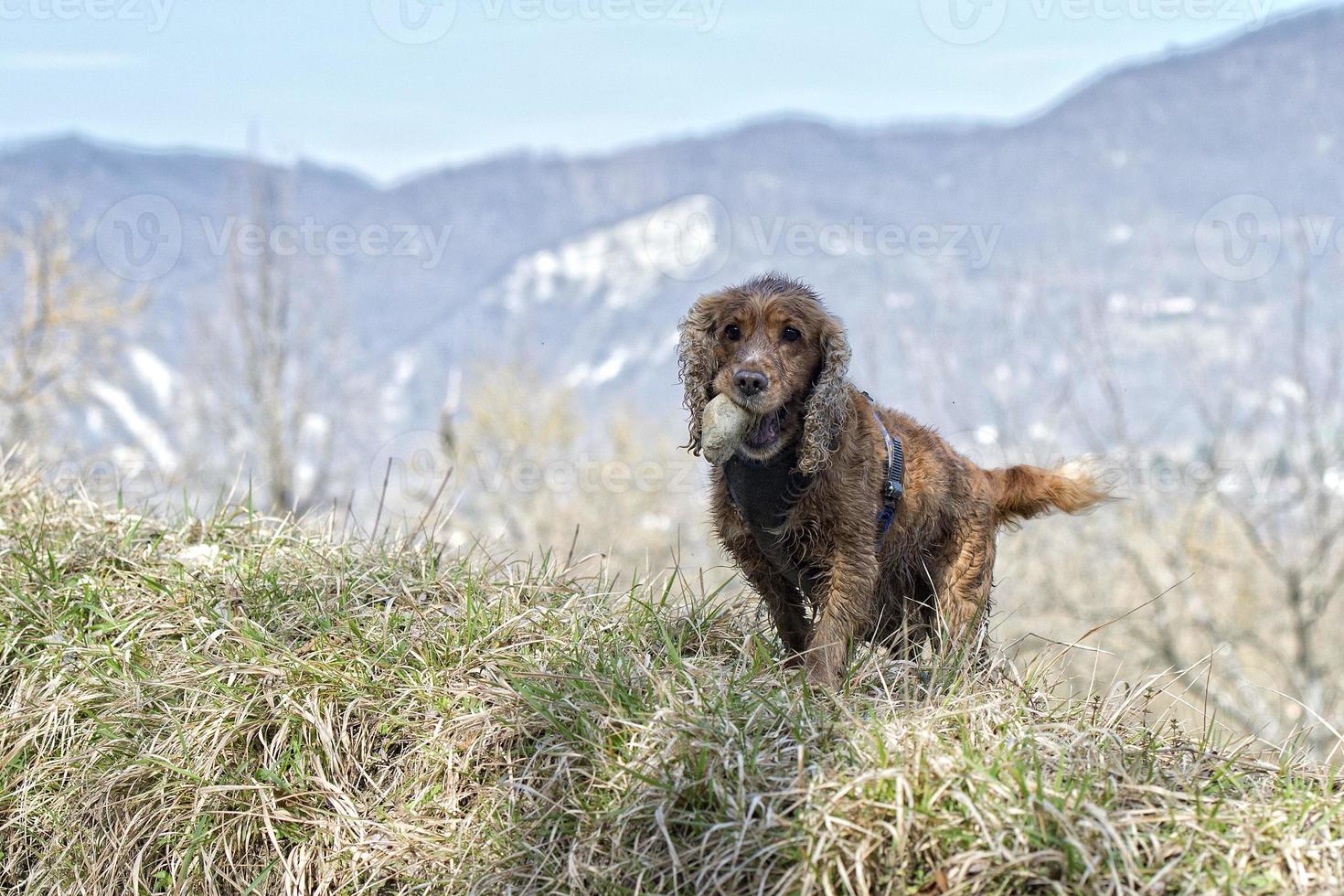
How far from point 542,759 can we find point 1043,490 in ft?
6.73

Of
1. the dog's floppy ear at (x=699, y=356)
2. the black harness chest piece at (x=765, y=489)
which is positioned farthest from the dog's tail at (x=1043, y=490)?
the dog's floppy ear at (x=699, y=356)

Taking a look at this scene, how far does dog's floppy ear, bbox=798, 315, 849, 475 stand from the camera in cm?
351

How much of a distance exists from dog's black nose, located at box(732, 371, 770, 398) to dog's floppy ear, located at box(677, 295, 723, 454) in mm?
229

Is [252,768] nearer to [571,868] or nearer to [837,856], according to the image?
[571,868]

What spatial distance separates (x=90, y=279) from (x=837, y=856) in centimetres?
2121

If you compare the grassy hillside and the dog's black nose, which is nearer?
the grassy hillside

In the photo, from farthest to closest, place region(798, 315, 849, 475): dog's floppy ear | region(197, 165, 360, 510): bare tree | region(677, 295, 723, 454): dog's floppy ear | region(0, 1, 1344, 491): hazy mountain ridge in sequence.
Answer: region(0, 1, 1344, 491): hazy mountain ridge, region(197, 165, 360, 510): bare tree, region(677, 295, 723, 454): dog's floppy ear, region(798, 315, 849, 475): dog's floppy ear

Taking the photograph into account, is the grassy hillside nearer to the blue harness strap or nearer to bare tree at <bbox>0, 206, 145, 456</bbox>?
the blue harness strap

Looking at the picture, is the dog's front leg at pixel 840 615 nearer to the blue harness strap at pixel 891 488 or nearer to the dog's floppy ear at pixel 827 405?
the blue harness strap at pixel 891 488

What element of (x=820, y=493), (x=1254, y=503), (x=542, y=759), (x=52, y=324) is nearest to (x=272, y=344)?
(x=52, y=324)

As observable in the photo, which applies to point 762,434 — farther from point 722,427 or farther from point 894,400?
point 894,400

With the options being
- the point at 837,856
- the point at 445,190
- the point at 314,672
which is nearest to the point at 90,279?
the point at 314,672

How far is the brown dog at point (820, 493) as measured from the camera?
3.53m

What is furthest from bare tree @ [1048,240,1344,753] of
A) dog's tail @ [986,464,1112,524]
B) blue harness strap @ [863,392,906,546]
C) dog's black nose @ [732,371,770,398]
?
dog's black nose @ [732,371,770,398]
